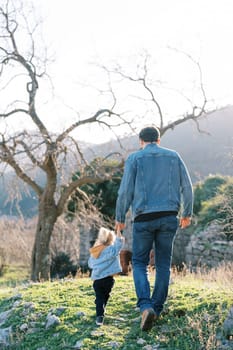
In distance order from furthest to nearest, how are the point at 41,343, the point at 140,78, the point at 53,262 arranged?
the point at 53,262, the point at 140,78, the point at 41,343

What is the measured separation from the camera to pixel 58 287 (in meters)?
7.62

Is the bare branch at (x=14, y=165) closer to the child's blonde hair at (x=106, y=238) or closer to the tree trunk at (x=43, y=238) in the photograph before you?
the tree trunk at (x=43, y=238)

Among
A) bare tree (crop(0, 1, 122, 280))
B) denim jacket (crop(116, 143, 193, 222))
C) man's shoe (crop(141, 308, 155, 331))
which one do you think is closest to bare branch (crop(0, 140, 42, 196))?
bare tree (crop(0, 1, 122, 280))

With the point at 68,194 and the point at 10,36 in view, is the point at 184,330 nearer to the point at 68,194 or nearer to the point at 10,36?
the point at 68,194

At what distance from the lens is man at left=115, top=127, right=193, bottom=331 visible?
5.12 m

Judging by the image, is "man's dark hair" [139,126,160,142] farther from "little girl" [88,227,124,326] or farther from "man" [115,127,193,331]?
"little girl" [88,227,124,326]

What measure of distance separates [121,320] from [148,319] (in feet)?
2.42

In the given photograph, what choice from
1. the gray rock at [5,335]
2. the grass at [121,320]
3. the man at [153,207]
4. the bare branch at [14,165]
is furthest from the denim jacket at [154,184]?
the bare branch at [14,165]

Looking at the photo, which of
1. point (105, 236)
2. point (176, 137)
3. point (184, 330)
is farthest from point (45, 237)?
point (176, 137)

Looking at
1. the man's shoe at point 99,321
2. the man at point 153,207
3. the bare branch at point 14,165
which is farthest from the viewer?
the bare branch at point 14,165

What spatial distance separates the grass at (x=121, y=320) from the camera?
4.93 m

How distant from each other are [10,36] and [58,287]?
8348mm

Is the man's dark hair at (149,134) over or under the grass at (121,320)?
over

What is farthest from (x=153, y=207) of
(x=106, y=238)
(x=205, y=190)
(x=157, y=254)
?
(x=205, y=190)
